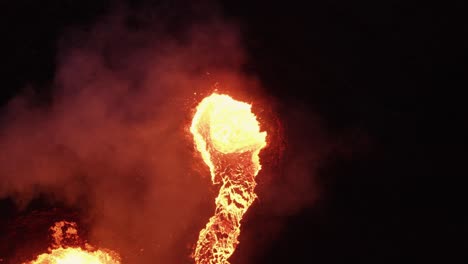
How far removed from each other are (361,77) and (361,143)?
90 cm

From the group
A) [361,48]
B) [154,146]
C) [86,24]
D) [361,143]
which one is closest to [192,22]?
[86,24]

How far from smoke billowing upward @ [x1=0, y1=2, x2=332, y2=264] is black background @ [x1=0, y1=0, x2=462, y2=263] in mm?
705

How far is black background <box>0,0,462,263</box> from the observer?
594 cm

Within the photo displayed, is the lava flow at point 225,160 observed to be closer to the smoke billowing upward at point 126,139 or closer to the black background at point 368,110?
the smoke billowing upward at point 126,139

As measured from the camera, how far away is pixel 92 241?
534 cm

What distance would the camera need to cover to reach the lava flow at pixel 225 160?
5316 mm

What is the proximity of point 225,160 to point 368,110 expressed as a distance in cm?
211

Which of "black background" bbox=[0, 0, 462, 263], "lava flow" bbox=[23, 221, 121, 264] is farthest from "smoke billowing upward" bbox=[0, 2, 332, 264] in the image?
"black background" bbox=[0, 0, 462, 263]

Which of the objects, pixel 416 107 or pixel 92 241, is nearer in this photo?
pixel 92 241

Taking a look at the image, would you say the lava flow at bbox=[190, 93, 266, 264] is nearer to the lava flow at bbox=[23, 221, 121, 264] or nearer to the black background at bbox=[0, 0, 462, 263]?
the black background at bbox=[0, 0, 462, 263]

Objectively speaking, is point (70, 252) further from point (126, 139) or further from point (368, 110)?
point (368, 110)

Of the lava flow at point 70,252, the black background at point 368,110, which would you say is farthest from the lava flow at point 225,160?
the lava flow at point 70,252

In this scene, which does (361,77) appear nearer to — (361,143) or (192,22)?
(361,143)

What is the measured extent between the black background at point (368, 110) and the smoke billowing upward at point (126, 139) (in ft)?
2.31
